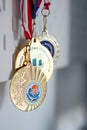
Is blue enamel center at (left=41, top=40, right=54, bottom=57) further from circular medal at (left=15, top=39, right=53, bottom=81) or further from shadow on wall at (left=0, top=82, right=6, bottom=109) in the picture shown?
shadow on wall at (left=0, top=82, right=6, bottom=109)

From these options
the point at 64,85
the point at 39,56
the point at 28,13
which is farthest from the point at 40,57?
the point at 64,85

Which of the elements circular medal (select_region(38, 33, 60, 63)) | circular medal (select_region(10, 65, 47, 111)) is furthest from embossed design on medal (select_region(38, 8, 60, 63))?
circular medal (select_region(10, 65, 47, 111))

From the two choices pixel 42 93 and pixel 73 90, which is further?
pixel 73 90

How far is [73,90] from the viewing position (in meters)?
0.88

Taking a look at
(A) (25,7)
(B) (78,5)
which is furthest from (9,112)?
(B) (78,5)

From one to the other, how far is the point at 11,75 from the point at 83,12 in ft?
1.39

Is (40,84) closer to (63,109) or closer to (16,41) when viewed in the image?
(16,41)

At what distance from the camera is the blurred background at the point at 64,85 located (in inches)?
28.6

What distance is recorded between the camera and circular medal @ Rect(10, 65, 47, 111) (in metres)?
0.55

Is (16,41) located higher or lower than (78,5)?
lower

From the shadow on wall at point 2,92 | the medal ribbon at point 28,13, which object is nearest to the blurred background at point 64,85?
the shadow on wall at point 2,92

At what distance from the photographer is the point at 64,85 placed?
2.81ft

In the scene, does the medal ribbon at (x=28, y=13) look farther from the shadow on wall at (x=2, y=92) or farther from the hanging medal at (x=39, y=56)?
the shadow on wall at (x=2, y=92)

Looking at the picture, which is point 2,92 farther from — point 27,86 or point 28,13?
point 28,13
